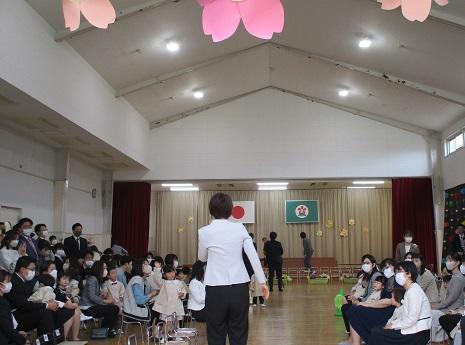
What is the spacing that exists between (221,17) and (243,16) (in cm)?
5

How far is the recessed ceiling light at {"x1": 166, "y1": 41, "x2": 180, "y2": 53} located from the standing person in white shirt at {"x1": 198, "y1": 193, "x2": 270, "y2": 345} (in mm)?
6772

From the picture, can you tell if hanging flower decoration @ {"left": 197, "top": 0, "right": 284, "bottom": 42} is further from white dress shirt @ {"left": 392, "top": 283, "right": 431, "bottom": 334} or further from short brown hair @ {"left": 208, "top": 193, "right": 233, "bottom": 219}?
white dress shirt @ {"left": 392, "top": 283, "right": 431, "bottom": 334}

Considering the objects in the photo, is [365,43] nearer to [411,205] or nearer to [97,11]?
[411,205]

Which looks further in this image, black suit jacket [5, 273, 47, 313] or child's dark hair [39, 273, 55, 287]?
child's dark hair [39, 273, 55, 287]

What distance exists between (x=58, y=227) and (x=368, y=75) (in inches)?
291

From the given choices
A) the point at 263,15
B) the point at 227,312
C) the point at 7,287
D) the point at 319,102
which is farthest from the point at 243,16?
the point at 319,102

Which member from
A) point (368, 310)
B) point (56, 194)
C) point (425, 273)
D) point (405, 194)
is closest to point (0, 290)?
point (368, 310)

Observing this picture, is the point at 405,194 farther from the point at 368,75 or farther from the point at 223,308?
the point at 223,308

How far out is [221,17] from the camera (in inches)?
36.9

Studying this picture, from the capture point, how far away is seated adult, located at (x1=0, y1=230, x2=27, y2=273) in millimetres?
6195

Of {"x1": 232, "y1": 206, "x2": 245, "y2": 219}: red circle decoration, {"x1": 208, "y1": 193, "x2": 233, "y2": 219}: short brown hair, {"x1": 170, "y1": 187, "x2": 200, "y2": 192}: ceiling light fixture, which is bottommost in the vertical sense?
{"x1": 208, "y1": 193, "x2": 233, "y2": 219}: short brown hair

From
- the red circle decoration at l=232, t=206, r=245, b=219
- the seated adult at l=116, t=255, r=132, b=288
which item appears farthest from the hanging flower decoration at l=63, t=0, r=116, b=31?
the red circle decoration at l=232, t=206, r=245, b=219

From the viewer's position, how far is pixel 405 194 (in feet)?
42.0

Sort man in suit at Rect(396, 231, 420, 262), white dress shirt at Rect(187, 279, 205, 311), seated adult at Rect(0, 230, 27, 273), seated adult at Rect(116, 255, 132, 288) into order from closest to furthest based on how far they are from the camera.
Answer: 1. white dress shirt at Rect(187, 279, 205, 311)
2. seated adult at Rect(0, 230, 27, 273)
3. seated adult at Rect(116, 255, 132, 288)
4. man in suit at Rect(396, 231, 420, 262)
